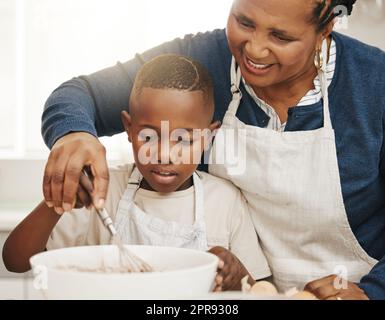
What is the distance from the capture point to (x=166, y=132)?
2.48 ft

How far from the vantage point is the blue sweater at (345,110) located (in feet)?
2.55

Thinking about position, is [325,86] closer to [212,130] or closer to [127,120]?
[212,130]

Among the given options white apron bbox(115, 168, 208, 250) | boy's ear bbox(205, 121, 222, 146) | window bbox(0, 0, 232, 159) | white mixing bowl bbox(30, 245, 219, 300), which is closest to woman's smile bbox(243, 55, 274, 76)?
→ boy's ear bbox(205, 121, 222, 146)

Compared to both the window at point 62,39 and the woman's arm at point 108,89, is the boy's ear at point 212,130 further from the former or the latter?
the window at point 62,39

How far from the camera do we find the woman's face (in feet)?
2.29

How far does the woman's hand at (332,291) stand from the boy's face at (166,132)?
23cm

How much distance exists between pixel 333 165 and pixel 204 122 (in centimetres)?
18

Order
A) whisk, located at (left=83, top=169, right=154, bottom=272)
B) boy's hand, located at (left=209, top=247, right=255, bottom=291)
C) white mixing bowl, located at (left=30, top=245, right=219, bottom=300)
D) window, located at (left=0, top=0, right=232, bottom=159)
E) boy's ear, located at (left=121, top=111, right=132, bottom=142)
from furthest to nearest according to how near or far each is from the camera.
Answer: window, located at (left=0, top=0, right=232, bottom=159) → boy's ear, located at (left=121, top=111, right=132, bottom=142) → boy's hand, located at (left=209, top=247, right=255, bottom=291) → whisk, located at (left=83, top=169, right=154, bottom=272) → white mixing bowl, located at (left=30, top=245, right=219, bottom=300)

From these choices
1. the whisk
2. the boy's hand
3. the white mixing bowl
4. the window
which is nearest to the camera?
the white mixing bowl

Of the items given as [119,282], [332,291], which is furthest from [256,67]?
[119,282]

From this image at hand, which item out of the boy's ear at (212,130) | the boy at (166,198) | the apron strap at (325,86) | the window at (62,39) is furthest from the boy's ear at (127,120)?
the window at (62,39)

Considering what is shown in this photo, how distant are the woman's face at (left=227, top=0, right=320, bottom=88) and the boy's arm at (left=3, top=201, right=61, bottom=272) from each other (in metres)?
0.30

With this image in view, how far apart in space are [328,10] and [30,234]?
1.45 ft

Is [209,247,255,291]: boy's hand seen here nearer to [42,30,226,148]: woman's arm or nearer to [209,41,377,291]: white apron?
[209,41,377,291]: white apron
